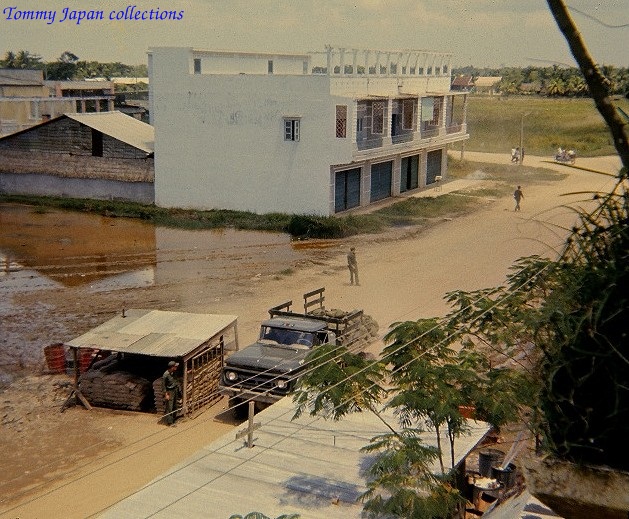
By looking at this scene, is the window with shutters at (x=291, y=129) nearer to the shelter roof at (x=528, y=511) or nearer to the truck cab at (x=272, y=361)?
the truck cab at (x=272, y=361)

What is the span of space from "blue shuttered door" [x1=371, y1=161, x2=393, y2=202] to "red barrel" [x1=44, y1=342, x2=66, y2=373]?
84.9 ft

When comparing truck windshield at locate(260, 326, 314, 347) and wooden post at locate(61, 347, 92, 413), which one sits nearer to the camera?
truck windshield at locate(260, 326, 314, 347)

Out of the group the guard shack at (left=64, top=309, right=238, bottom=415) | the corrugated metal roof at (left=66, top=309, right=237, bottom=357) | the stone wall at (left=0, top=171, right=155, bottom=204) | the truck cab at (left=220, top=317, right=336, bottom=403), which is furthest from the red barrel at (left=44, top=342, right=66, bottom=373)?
the stone wall at (left=0, top=171, right=155, bottom=204)

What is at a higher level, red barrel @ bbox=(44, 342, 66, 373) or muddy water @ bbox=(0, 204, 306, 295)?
red barrel @ bbox=(44, 342, 66, 373)

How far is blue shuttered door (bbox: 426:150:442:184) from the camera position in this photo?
5081 centimetres

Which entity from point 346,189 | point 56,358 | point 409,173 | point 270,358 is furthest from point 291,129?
point 270,358

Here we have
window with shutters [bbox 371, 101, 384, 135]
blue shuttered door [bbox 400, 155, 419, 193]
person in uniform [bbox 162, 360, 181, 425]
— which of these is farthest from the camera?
blue shuttered door [bbox 400, 155, 419, 193]

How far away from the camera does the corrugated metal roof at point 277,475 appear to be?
29.6ft

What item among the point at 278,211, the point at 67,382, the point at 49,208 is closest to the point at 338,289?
the point at 67,382

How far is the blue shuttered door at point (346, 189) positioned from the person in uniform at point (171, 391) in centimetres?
2324

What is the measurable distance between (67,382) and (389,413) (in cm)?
901

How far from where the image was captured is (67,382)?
60.0 ft

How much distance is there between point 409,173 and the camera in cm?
4778

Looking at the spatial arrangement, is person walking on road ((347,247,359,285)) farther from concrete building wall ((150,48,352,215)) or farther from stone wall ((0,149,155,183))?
stone wall ((0,149,155,183))
